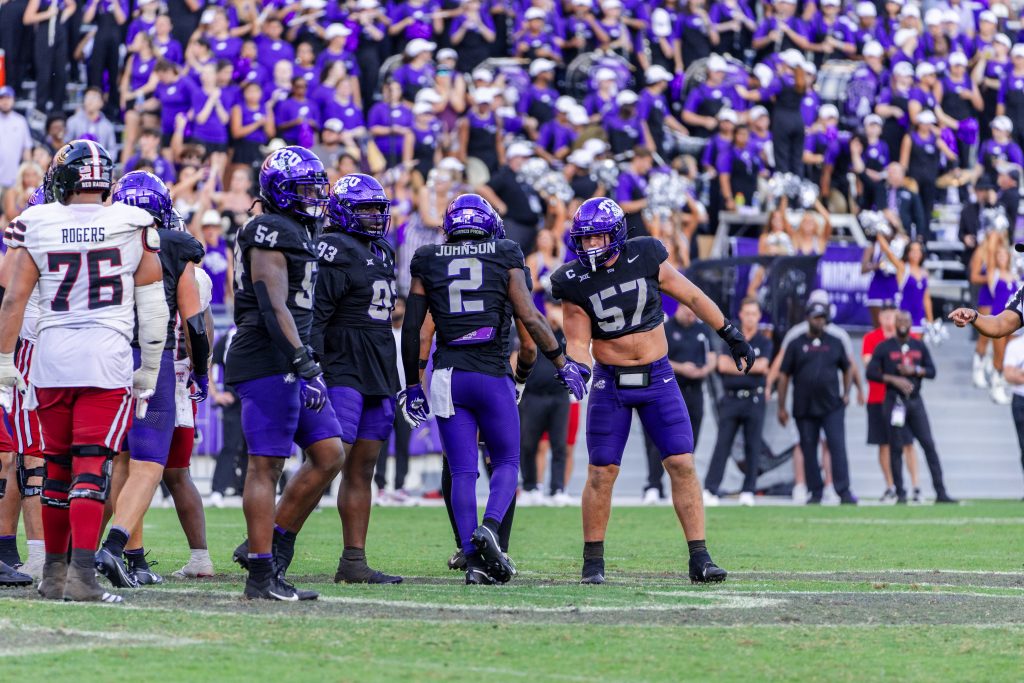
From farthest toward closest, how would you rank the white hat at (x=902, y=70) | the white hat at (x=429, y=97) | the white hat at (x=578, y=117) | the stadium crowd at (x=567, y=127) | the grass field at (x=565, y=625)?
1. the white hat at (x=902, y=70)
2. the white hat at (x=578, y=117)
3. the white hat at (x=429, y=97)
4. the stadium crowd at (x=567, y=127)
5. the grass field at (x=565, y=625)

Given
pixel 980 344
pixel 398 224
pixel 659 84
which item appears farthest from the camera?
→ pixel 659 84

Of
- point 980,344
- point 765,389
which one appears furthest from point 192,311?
point 980,344

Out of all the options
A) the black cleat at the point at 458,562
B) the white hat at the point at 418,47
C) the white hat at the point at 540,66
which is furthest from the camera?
the white hat at the point at 540,66

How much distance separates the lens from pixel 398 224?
19391 mm

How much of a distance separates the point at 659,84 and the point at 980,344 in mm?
5471

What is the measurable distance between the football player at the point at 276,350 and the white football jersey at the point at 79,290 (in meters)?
0.53

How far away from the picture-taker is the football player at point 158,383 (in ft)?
27.5

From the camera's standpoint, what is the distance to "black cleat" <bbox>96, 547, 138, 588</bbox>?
26.5 ft

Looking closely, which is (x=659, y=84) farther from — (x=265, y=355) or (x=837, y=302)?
(x=265, y=355)

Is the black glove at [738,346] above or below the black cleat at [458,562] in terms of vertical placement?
above

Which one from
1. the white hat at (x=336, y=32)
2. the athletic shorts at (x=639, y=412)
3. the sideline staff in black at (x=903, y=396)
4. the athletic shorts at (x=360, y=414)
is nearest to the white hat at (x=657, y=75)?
the white hat at (x=336, y=32)

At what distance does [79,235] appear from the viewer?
7.18m

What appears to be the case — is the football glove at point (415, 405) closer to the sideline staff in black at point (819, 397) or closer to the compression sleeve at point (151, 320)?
the compression sleeve at point (151, 320)

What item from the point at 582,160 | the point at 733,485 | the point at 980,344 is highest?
the point at 582,160
